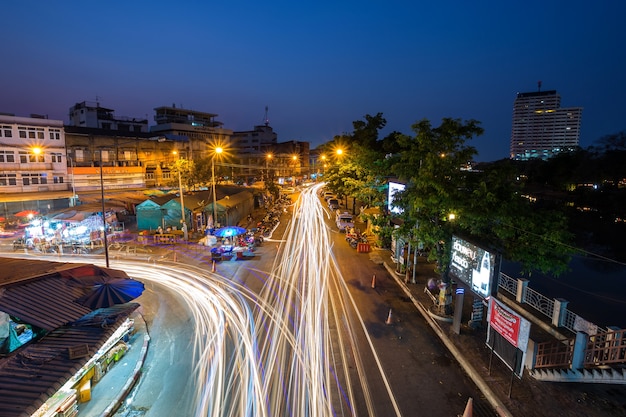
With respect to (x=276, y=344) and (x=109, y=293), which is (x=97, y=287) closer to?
(x=109, y=293)

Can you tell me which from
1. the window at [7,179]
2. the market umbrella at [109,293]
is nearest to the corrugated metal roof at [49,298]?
the market umbrella at [109,293]

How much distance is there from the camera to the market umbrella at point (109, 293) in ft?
35.8

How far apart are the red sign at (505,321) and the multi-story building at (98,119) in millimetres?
81297

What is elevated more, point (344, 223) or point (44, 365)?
point (44, 365)

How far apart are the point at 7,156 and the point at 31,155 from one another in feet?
6.93

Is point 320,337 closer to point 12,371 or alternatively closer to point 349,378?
point 349,378

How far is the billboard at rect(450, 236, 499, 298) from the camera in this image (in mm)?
11711

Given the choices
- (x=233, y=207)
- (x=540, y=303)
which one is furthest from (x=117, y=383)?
(x=233, y=207)

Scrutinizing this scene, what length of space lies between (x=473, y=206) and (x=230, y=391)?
35.7 feet

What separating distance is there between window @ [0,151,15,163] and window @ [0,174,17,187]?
1.57 metres

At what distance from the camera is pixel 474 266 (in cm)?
1263

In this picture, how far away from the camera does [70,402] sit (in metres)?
8.55

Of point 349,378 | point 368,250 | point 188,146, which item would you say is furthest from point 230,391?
point 188,146

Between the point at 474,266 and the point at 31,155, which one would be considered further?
the point at 31,155
